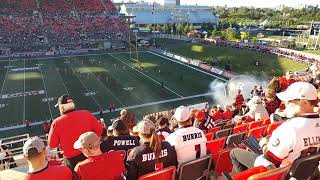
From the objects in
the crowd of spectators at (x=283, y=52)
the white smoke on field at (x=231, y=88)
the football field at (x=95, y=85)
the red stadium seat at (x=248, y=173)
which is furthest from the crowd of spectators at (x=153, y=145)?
the crowd of spectators at (x=283, y=52)

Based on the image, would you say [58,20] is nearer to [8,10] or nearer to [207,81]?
[8,10]

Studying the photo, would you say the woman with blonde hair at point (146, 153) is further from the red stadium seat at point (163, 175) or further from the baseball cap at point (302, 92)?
the baseball cap at point (302, 92)

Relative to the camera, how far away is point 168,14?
313 ft

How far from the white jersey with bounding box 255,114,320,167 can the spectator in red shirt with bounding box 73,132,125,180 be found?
72.6 inches

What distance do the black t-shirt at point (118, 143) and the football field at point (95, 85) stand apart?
21.1m

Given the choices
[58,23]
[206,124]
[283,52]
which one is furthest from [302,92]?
[58,23]

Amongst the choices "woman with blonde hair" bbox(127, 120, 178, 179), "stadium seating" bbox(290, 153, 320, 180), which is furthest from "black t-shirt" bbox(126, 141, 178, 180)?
"stadium seating" bbox(290, 153, 320, 180)

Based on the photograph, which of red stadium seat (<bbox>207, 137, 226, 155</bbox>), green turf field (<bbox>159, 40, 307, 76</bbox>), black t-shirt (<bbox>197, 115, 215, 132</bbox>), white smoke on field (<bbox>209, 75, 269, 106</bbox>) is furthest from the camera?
green turf field (<bbox>159, 40, 307, 76</bbox>)

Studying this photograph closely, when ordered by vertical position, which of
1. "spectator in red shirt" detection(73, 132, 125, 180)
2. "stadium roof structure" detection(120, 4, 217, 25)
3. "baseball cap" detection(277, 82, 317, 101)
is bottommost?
"spectator in red shirt" detection(73, 132, 125, 180)

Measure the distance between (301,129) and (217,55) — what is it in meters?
45.5

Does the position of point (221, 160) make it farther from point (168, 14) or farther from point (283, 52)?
point (168, 14)

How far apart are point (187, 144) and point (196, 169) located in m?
0.38

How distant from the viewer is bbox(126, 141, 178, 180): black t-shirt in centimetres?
442

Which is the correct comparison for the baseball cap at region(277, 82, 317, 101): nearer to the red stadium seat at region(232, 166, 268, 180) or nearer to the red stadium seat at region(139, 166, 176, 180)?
the red stadium seat at region(232, 166, 268, 180)
